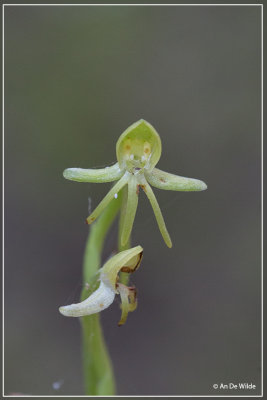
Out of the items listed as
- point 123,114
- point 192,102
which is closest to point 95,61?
point 123,114

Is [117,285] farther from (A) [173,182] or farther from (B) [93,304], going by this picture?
(A) [173,182]

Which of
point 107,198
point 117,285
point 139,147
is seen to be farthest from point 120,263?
point 139,147

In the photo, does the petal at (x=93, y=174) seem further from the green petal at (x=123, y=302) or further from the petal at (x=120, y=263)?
the green petal at (x=123, y=302)

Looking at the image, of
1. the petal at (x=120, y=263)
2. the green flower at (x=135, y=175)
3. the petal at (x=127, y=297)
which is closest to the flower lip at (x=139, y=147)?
the green flower at (x=135, y=175)

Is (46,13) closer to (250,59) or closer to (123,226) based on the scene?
(250,59)

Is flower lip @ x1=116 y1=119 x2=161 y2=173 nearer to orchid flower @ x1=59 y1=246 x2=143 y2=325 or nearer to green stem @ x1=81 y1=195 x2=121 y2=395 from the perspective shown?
green stem @ x1=81 y1=195 x2=121 y2=395

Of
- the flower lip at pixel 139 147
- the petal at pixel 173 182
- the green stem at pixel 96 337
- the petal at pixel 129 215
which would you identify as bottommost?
the green stem at pixel 96 337

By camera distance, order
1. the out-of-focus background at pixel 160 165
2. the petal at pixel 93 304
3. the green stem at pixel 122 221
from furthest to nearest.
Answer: the out-of-focus background at pixel 160 165
the green stem at pixel 122 221
the petal at pixel 93 304

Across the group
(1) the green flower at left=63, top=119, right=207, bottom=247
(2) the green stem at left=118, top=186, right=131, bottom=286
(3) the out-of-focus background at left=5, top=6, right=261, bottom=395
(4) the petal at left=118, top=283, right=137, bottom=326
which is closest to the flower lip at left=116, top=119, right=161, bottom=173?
(1) the green flower at left=63, top=119, right=207, bottom=247
